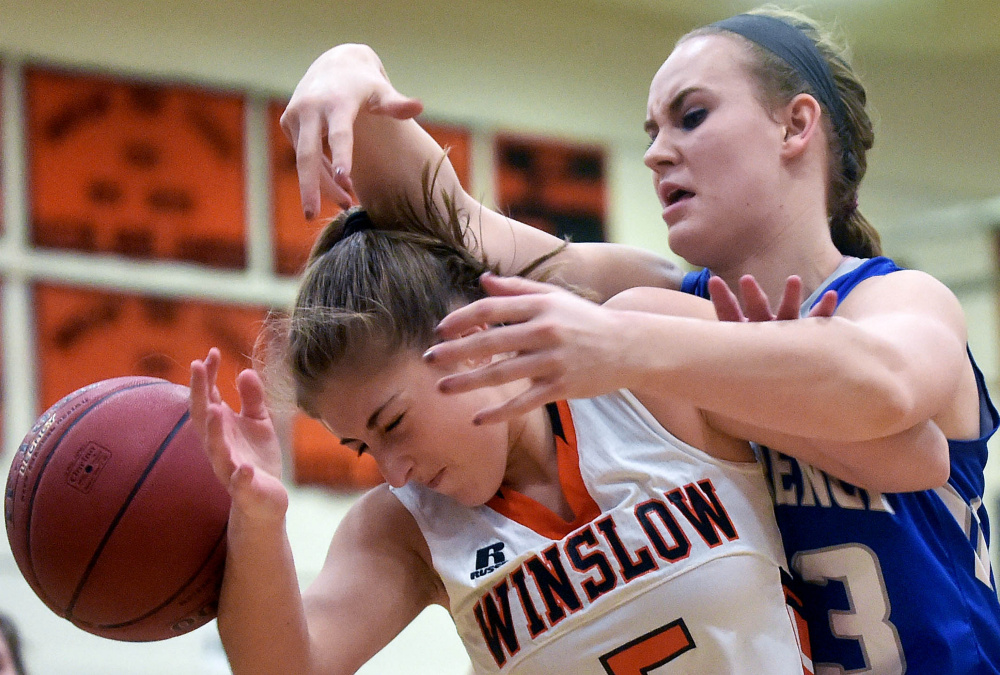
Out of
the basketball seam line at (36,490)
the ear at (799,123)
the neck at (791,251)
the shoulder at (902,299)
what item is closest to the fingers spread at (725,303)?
the shoulder at (902,299)

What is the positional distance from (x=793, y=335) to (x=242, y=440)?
0.79m

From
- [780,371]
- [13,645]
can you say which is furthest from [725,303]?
[13,645]

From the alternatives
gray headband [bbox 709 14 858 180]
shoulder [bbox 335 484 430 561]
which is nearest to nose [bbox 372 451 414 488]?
shoulder [bbox 335 484 430 561]

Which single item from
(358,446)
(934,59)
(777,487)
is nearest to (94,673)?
(358,446)

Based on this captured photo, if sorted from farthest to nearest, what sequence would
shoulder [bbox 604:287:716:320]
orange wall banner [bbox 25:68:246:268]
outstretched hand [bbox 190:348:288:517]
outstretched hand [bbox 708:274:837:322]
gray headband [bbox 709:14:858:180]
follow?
1. orange wall banner [bbox 25:68:246:268]
2. gray headband [bbox 709:14:858:180]
3. shoulder [bbox 604:287:716:320]
4. outstretched hand [bbox 190:348:288:517]
5. outstretched hand [bbox 708:274:837:322]

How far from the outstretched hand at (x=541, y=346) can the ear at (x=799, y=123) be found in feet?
2.79

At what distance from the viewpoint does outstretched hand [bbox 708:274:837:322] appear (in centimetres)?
140

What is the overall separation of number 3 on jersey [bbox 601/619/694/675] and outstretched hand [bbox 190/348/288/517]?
1.68ft

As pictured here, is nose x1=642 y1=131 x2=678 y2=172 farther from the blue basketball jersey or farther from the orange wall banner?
the orange wall banner

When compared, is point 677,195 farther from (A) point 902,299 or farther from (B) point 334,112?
(B) point 334,112

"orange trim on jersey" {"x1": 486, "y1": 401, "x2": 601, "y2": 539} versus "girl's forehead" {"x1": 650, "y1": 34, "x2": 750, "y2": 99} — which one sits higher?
"girl's forehead" {"x1": 650, "y1": 34, "x2": 750, "y2": 99}

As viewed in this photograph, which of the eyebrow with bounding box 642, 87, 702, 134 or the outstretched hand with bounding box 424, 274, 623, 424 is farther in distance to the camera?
the eyebrow with bounding box 642, 87, 702, 134

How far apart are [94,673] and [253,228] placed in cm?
195

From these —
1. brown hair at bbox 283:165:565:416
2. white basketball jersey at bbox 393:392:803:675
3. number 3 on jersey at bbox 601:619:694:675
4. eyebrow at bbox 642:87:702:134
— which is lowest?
number 3 on jersey at bbox 601:619:694:675
